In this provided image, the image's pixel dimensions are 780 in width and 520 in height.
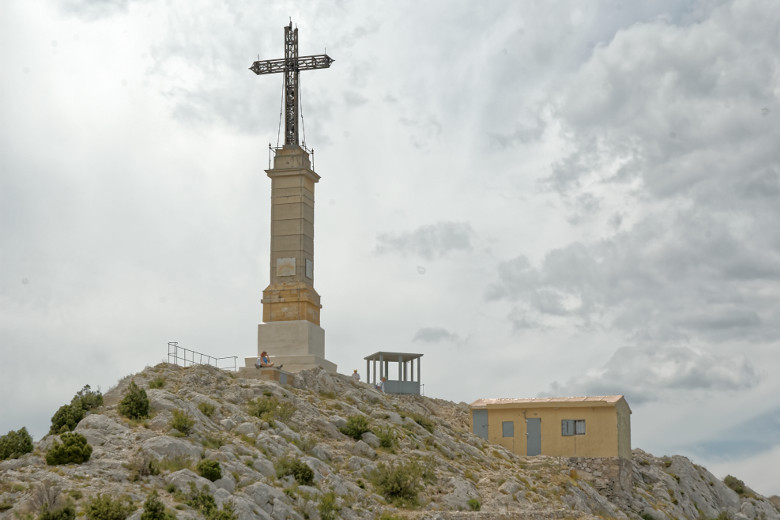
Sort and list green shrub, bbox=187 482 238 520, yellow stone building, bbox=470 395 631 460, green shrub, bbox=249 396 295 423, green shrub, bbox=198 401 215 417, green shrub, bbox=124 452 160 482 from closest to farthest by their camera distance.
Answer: green shrub, bbox=187 482 238 520, green shrub, bbox=124 452 160 482, green shrub, bbox=198 401 215 417, green shrub, bbox=249 396 295 423, yellow stone building, bbox=470 395 631 460

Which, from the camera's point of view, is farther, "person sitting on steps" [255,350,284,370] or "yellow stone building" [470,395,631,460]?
"yellow stone building" [470,395,631,460]

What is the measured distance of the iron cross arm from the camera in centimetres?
5619

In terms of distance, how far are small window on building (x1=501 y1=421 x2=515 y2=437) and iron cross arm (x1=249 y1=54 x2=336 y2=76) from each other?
24.7 meters

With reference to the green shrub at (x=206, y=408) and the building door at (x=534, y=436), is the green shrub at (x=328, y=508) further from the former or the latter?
the building door at (x=534, y=436)

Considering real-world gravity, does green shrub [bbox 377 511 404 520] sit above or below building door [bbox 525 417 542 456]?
below

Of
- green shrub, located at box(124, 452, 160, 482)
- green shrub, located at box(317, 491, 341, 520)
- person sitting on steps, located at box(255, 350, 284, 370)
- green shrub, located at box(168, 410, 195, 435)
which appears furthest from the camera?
person sitting on steps, located at box(255, 350, 284, 370)

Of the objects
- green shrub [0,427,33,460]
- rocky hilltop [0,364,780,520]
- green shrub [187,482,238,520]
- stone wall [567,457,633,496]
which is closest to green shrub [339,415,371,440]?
rocky hilltop [0,364,780,520]

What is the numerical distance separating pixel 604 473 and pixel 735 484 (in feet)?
72.4

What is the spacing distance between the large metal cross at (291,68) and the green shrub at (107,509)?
103ft

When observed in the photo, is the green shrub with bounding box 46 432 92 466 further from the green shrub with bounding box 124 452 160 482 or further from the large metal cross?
the large metal cross

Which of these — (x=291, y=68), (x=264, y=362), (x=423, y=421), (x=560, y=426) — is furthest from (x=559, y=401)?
(x=291, y=68)

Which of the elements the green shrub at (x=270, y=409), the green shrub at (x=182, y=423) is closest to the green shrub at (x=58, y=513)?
the green shrub at (x=182, y=423)

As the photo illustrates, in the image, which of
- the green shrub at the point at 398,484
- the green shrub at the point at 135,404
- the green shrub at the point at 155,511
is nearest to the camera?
the green shrub at the point at 155,511

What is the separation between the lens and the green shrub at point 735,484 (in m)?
68.6
